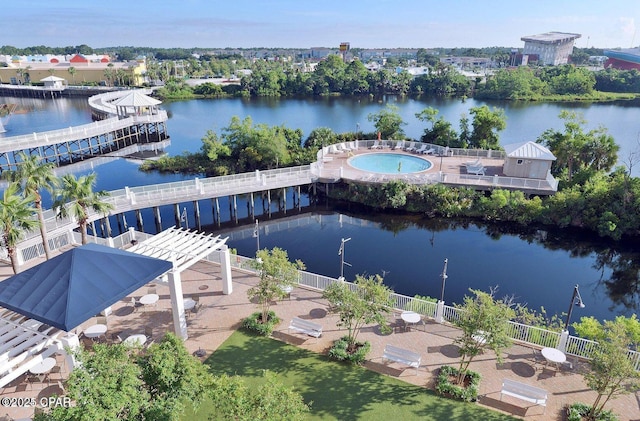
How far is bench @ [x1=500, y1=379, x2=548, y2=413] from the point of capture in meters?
13.7

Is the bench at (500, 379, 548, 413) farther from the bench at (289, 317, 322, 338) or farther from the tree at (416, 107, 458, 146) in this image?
the tree at (416, 107, 458, 146)

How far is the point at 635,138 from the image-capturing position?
196ft

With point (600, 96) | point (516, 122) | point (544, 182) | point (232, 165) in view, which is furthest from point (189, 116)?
point (600, 96)

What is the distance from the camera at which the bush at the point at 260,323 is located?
1738 cm

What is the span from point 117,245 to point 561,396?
22022 mm

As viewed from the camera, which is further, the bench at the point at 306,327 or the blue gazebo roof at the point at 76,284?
the bench at the point at 306,327

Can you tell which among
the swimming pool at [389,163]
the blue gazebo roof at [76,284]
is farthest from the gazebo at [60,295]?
the swimming pool at [389,163]

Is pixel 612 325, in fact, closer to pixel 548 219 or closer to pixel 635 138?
pixel 548 219

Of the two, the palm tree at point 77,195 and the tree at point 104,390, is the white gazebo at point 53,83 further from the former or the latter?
the tree at point 104,390

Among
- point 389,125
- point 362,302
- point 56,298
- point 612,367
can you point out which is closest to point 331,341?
point 362,302

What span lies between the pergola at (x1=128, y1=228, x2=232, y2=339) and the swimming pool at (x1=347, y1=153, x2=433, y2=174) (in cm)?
2173

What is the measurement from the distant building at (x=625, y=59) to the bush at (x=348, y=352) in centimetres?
18187

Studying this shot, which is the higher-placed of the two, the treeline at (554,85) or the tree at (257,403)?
the treeline at (554,85)

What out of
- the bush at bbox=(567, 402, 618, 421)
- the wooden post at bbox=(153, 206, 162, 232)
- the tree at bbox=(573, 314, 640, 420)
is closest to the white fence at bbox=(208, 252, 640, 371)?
the tree at bbox=(573, 314, 640, 420)
